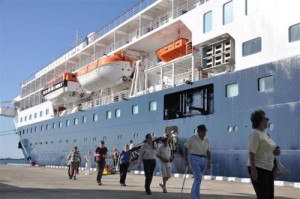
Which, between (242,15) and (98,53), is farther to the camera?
(98,53)

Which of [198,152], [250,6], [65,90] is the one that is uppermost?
[250,6]

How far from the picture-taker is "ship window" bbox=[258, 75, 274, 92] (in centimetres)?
1234

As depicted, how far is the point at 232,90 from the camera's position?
13.9 metres

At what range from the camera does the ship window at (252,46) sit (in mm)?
13504

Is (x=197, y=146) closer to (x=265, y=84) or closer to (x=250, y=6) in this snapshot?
(x=265, y=84)

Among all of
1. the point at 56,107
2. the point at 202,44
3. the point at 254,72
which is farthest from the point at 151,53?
the point at 56,107

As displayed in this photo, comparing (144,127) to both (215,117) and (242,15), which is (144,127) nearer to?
(215,117)

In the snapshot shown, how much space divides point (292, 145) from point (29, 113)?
31.0 meters

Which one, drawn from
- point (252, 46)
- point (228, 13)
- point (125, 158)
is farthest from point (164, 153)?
point (228, 13)

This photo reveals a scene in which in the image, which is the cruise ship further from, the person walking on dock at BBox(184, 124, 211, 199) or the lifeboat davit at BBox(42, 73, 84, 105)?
the person walking on dock at BBox(184, 124, 211, 199)

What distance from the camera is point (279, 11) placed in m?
12.8

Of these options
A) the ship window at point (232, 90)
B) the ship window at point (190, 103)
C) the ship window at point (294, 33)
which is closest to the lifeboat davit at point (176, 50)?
the ship window at point (190, 103)

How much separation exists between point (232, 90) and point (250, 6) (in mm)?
3108

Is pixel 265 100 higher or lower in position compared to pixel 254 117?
higher
